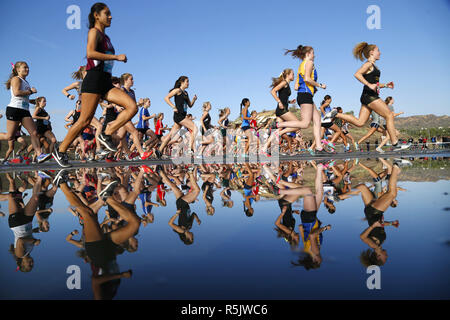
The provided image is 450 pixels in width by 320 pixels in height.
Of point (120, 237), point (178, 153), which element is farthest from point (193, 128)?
point (178, 153)

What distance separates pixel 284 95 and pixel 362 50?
6.89ft

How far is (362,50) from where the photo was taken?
8.48 m

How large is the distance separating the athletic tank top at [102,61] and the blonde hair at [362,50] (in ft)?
19.3

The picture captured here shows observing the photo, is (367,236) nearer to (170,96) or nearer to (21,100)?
(21,100)

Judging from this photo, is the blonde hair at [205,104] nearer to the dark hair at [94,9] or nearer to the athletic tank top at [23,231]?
the dark hair at [94,9]

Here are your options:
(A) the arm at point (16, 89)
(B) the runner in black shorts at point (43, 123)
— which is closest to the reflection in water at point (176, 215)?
(A) the arm at point (16, 89)

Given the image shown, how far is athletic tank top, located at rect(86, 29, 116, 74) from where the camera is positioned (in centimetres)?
504

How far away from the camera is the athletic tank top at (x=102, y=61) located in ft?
16.5

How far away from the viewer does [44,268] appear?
127 centimetres

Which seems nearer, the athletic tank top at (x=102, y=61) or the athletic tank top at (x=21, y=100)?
the athletic tank top at (x=102, y=61)

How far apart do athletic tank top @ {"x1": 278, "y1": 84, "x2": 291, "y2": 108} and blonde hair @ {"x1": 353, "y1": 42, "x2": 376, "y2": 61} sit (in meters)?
1.80

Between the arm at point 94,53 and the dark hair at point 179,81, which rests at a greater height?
the dark hair at point 179,81
